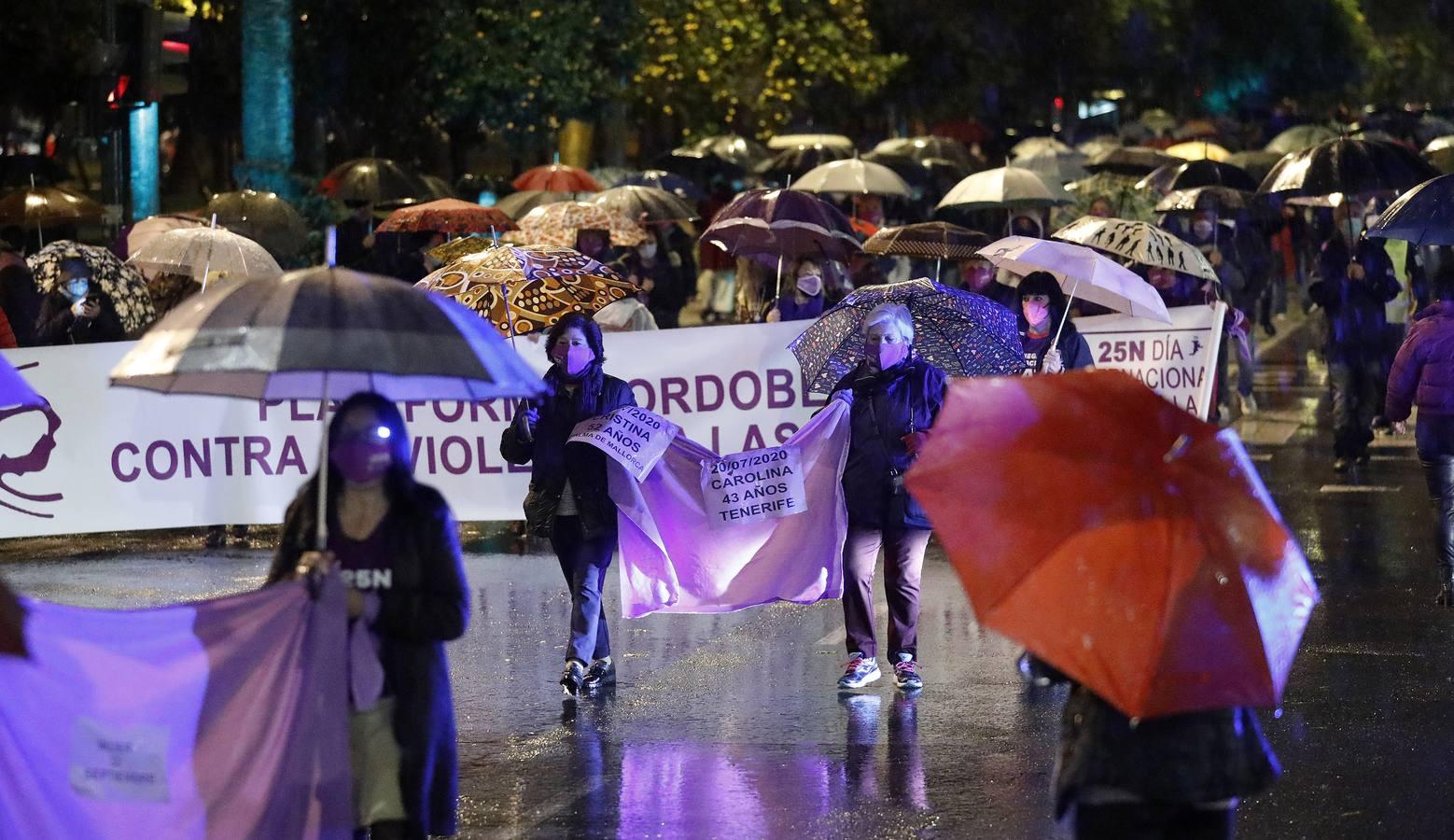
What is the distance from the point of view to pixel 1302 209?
32.2 meters

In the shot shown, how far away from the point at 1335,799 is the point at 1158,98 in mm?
49598

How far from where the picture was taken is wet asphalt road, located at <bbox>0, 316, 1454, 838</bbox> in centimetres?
740

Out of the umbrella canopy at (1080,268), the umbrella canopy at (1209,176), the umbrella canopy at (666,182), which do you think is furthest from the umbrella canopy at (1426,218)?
the umbrella canopy at (666,182)

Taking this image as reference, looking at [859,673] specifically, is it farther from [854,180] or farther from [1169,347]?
[854,180]

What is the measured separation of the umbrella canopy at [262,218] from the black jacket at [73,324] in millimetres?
4369

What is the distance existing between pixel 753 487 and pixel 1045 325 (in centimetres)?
267

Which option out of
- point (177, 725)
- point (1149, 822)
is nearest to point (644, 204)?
point (177, 725)

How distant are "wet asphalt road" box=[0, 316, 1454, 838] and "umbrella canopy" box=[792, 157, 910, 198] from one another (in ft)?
32.6

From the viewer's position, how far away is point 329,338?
5.31 m

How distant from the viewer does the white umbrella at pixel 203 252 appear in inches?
551

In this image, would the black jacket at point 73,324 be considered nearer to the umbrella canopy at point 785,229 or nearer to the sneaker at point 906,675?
the umbrella canopy at point 785,229

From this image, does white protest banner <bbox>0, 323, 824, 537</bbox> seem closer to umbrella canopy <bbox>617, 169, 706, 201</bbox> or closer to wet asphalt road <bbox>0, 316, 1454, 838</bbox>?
wet asphalt road <bbox>0, 316, 1454, 838</bbox>

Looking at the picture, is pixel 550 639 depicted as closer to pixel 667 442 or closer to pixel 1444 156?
pixel 667 442

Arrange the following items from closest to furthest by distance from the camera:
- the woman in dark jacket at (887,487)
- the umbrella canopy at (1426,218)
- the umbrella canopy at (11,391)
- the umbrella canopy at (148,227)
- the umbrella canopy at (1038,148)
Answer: the umbrella canopy at (11,391) < the woman in dark jacket at (887,487) < the umbrella canopy at (1426,218) < the umbrella canopy at (148,227) < the umbrella canopy at (1038,148)
